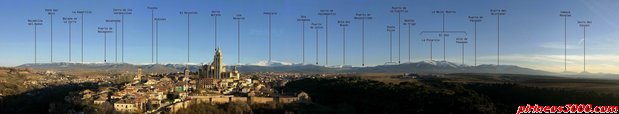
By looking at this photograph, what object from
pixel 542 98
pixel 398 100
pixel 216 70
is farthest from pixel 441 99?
pixel 216 70

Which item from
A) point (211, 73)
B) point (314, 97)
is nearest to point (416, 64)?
point (211, 73)

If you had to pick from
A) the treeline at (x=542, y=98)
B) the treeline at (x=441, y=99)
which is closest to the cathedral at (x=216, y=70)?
the treeline at (x=441, y=99)

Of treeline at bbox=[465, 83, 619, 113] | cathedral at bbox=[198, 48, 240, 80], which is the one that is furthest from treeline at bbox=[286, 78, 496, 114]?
cathedral at bbox=[198, 48, 240, 80]

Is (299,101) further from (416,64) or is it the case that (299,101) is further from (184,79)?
(416,64)

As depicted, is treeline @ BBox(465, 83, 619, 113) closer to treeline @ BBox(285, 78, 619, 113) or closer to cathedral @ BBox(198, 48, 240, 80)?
treeline @ BBox(285, 78, 619, 113)

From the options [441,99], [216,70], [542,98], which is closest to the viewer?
[441,99]

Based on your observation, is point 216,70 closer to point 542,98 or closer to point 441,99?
point 441,99

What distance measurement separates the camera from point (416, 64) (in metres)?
119

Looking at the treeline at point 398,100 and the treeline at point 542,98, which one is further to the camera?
the treeline at point 398,100

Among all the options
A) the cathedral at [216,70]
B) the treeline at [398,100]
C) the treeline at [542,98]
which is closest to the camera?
the treeline at [542,98]

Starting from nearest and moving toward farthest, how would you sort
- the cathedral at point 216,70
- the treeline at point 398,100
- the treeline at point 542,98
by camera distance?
the treeline at point 542,98 < the treeline at point 398,100 < the cathedral at point 216,70

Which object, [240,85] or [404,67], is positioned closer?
[240,85]

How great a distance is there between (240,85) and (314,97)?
35.7 ft

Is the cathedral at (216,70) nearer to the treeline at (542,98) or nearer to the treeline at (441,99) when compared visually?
the treeline at (441,99)
